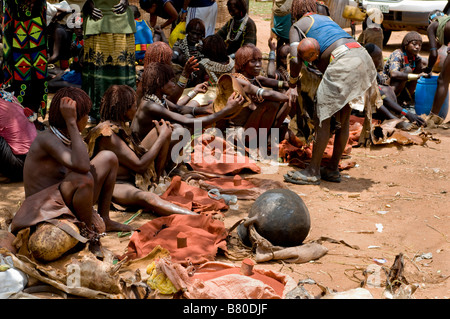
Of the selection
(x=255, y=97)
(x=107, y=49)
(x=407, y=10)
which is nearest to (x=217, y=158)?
(x=255, y=97)

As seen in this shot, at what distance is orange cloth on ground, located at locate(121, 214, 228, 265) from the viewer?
426 cm

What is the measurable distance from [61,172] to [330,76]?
300cm

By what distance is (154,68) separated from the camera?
5656 millimetres

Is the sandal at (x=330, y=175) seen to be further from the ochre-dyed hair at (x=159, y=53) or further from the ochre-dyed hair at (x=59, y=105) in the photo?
the ochre-dyed hair at (x=59, y=105)

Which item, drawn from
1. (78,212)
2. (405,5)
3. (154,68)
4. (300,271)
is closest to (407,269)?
(300,271)

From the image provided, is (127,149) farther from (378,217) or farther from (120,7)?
(120,7)

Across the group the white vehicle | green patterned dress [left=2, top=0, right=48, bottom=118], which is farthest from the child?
the white vehicle

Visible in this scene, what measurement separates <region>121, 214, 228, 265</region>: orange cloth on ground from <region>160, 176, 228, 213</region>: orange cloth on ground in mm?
433

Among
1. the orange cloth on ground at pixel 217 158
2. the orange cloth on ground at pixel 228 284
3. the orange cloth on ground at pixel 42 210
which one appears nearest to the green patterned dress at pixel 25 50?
the orange cloth on ground at pixel 217 158

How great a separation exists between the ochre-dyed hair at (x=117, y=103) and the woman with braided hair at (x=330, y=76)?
6.19ft

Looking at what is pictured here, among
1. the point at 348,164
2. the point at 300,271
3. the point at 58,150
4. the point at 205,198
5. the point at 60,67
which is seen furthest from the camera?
the point at 60,67

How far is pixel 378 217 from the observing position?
5.38m

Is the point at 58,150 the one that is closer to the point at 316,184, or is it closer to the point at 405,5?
the point at 316,184

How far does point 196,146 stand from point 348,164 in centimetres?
180
